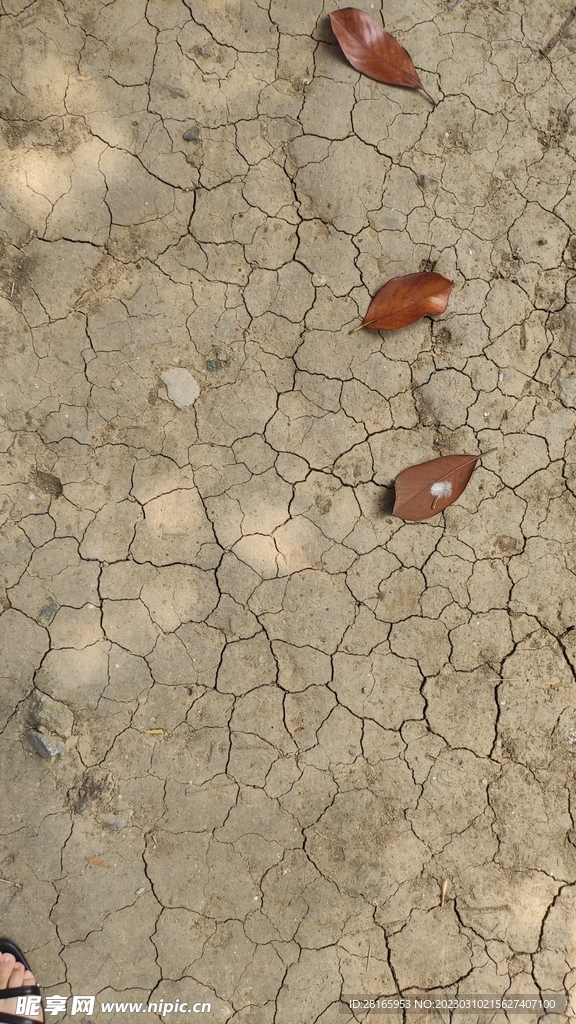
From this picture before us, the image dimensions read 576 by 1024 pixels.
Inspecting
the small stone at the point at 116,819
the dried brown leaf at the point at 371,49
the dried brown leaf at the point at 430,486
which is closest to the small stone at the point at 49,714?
the small stone at the point at 116,819

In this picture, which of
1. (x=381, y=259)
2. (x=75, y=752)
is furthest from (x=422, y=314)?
(x=75, y=752)

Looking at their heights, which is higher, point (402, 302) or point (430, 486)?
point (402, 302)

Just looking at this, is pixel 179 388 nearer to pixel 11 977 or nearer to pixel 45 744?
pixel 45 744

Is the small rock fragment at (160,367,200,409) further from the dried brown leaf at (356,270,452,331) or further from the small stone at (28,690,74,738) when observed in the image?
the small stone at (28,690,74,738)

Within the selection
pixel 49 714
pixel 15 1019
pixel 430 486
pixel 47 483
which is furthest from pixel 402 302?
pixel 15 1019

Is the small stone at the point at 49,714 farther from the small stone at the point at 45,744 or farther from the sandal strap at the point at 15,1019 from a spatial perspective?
the sandal strap at the point at 15,1019

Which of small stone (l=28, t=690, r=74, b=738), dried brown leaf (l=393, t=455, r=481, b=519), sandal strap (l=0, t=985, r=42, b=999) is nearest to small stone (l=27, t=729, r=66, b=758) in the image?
small stone (l=28, t=690, r=74, b=738)
